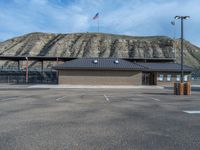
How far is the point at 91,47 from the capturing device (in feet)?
424

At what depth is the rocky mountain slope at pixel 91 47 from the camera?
122625mm

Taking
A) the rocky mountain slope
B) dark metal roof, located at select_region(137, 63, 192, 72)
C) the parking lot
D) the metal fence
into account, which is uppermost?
the rocky mountain slope

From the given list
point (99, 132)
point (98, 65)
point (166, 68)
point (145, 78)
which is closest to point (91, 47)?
point (145, 78)

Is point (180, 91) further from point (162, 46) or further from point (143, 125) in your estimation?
point (162, 46)

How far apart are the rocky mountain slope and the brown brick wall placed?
75.9 meters

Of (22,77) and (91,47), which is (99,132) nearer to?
(22,77)

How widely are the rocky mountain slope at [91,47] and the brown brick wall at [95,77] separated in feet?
249

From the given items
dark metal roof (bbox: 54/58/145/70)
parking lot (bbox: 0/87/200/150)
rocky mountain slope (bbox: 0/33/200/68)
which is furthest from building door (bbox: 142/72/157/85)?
rocky mountain slope (bbox: 0/33/200/68)

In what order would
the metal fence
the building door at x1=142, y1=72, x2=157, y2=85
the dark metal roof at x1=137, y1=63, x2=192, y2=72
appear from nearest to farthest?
the dark metal roof at x1=137, y1=63, x2=192, y2=72, the building door at x1=142, y1=72, x2=157, y2=85, the metal fence

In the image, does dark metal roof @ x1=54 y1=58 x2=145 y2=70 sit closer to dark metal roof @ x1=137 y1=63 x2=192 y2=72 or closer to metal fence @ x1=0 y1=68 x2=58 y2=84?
dark metal roof @ x1=137 y1=63 x2=192 y2=72

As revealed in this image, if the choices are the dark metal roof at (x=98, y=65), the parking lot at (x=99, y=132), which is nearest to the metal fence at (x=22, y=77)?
the dark metal roof at (x=98, y=65)

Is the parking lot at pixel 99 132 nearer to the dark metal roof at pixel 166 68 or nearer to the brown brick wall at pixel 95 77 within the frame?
the brown brick wall at pixel 95 77

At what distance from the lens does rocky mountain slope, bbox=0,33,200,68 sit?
123 metres

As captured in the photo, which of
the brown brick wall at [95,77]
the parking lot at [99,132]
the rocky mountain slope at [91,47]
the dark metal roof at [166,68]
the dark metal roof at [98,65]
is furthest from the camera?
the rocky mountain slope at [91,47]
